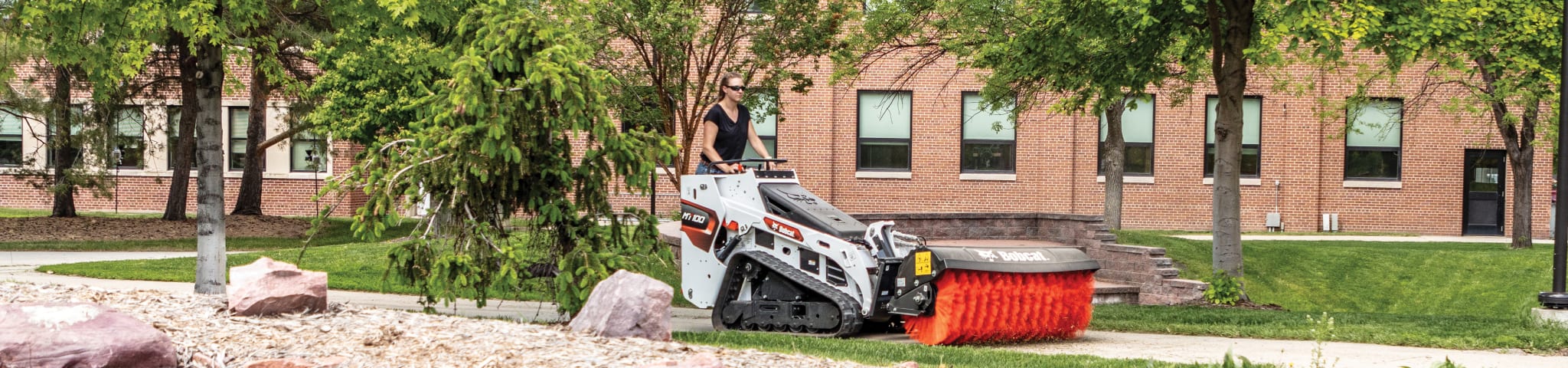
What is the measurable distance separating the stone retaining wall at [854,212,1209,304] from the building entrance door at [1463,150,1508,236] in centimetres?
1823

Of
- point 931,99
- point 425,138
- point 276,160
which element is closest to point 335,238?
point 276,160

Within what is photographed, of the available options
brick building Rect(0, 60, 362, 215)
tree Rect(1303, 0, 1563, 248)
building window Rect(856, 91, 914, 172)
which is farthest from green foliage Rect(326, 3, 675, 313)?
brick building Rect(0, 60, 362, 215)

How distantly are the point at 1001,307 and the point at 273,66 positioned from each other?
A: 695cm

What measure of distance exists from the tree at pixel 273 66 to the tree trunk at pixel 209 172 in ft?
1.29

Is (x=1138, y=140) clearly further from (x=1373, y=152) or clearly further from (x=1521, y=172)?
(x=1521, y=172)

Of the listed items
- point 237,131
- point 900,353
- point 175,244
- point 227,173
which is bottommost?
point 175,244

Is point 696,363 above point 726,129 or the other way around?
the other way around

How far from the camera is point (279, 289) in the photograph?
7230mm

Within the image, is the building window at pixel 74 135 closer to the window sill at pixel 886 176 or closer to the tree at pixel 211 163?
the tree at pixel 211 163

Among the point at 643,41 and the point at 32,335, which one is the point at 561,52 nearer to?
the point at 32,335

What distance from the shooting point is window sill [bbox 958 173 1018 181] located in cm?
3139

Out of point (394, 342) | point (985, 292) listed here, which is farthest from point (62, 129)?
point (985, 292)

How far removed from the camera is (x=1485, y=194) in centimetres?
3167

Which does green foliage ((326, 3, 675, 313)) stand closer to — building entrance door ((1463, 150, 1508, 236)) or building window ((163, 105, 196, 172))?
building window ((163, 105, 196, 172))
